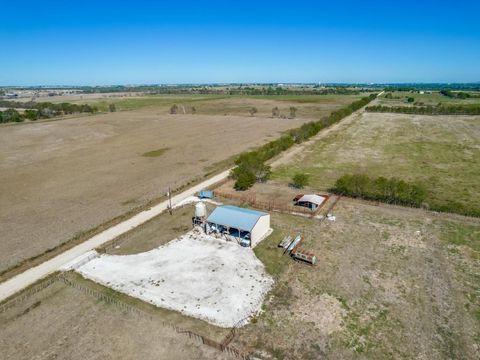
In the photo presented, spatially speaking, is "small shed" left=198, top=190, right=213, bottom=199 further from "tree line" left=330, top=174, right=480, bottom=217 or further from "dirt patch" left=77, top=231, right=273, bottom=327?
"tree line" left=330, top=174, right=480, bottom=217

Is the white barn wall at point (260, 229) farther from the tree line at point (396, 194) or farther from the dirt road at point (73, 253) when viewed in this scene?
the tree line at point (396, 194)

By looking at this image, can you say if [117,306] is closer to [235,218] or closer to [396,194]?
[235,218]

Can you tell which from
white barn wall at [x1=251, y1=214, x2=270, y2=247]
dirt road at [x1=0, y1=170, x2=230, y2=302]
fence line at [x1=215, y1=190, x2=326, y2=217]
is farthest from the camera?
fence line at [x1=215, y1=190, x2=326, y2=217]

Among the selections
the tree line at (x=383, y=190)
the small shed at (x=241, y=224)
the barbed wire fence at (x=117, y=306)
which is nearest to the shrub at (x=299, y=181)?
the tree line at (x=383, y=190)

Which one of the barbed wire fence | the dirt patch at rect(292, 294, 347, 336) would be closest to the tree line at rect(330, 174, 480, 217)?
the dirt patch at rect(292, 294, 347, 336)

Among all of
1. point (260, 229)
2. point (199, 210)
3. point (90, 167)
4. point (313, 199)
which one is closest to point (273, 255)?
point (260, 229)

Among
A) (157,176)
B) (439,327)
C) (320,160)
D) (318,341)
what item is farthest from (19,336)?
(320,160)

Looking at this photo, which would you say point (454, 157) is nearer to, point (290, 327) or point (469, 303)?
point (469, 303)
